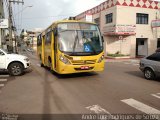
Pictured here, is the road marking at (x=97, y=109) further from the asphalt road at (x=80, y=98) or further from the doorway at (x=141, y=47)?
the doorway at (x=141, y=47)

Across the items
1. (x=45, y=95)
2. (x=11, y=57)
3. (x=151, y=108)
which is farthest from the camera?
(x=11, y=57)

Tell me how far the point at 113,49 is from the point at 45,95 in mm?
20967

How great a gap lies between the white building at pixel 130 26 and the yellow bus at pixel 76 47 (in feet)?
50.5

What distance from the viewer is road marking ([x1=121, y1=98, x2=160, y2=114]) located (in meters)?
5.83

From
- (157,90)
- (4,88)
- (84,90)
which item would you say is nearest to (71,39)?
(84,90)

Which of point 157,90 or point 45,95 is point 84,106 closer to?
point 45,95

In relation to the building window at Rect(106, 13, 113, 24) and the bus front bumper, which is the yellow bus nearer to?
the bus front bumper

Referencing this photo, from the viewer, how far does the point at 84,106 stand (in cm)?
630

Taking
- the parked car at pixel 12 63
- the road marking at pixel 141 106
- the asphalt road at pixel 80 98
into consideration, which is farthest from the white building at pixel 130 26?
the road marking at pixel 141 106

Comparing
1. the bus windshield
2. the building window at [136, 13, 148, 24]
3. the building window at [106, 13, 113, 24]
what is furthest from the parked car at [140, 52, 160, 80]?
the building window at [136, 13, 148, 24]

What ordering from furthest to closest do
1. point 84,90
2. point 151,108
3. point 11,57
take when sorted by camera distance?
point 11,57, point 84,90, point 151,108

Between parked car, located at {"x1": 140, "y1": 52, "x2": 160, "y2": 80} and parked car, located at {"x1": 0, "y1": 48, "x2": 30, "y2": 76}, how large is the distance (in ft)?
22.9

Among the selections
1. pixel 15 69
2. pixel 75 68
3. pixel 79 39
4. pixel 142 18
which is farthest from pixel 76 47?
pixel 142 18

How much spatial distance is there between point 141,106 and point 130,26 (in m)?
21.5
